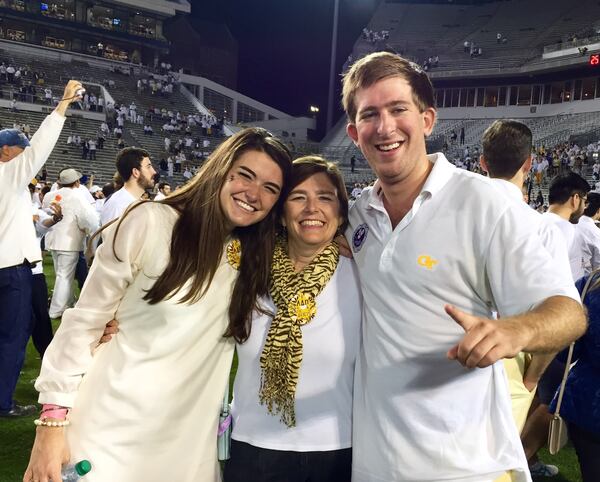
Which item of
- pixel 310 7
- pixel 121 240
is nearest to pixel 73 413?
pixel 121 240

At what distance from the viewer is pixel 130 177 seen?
5.43 metres

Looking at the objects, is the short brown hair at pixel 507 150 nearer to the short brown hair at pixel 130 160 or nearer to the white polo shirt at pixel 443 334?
the white polo shirt at pixel 443 334

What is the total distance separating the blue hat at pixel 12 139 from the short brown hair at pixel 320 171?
2.59 m

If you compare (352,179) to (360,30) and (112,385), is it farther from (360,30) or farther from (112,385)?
(112,385)

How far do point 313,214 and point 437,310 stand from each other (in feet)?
2.04

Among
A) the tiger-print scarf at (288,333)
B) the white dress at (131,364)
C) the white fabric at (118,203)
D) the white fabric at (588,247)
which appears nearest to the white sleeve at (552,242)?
the tiger-print scarf at (288,333)

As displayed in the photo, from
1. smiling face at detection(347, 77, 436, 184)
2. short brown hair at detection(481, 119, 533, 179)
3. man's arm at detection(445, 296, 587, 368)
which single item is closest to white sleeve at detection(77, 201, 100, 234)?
short brown hair at detection(481, 119, 533, 179)

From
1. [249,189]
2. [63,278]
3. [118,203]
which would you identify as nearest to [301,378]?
[249,189]

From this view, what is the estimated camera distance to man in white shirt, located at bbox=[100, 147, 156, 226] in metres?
5.31

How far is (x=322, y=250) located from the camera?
6.81ft

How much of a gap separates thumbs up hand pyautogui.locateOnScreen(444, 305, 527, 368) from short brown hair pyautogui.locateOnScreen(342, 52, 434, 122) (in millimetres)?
892

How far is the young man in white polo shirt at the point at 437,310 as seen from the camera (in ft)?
5.06

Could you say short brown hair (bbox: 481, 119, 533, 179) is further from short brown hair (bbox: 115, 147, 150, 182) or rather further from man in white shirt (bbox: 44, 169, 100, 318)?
man in white shirt (bbox: 44, 169, 100, 318)

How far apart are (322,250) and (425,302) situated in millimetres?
532
